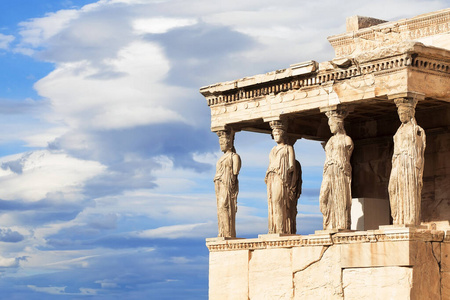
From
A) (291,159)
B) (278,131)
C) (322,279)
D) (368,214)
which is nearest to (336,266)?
(322,279)

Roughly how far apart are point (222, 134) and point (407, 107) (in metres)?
4.15

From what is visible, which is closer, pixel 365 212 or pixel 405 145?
pixel 405 145

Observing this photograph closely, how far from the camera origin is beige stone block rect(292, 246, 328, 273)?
1780cm

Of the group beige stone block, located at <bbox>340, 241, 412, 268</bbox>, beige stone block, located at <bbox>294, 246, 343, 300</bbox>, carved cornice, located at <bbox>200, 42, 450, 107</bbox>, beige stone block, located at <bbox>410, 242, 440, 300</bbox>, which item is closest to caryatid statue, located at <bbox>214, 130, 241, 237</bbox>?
carved cornice, located at <bbox>200, 42, 450, 107</bbox>

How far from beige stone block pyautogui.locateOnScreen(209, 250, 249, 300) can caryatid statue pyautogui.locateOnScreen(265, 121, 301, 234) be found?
82cm

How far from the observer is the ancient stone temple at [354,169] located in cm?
1683

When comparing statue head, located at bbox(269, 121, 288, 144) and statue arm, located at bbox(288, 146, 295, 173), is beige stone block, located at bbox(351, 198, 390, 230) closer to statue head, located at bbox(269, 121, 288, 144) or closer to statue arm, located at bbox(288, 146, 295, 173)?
statue arm, located at bbox(288, 146, 295, 173)

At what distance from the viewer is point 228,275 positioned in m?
19.4

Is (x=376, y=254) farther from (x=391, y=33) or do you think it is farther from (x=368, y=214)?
(x=391, y=33)

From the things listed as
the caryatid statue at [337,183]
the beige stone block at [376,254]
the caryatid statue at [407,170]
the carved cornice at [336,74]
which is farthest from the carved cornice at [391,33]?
the beige stone block at [376,254]

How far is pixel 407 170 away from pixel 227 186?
399cm

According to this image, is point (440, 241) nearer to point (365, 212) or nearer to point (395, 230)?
point (395, 230)

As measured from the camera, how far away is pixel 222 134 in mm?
19906

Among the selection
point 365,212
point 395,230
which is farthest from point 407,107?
point 365,212
